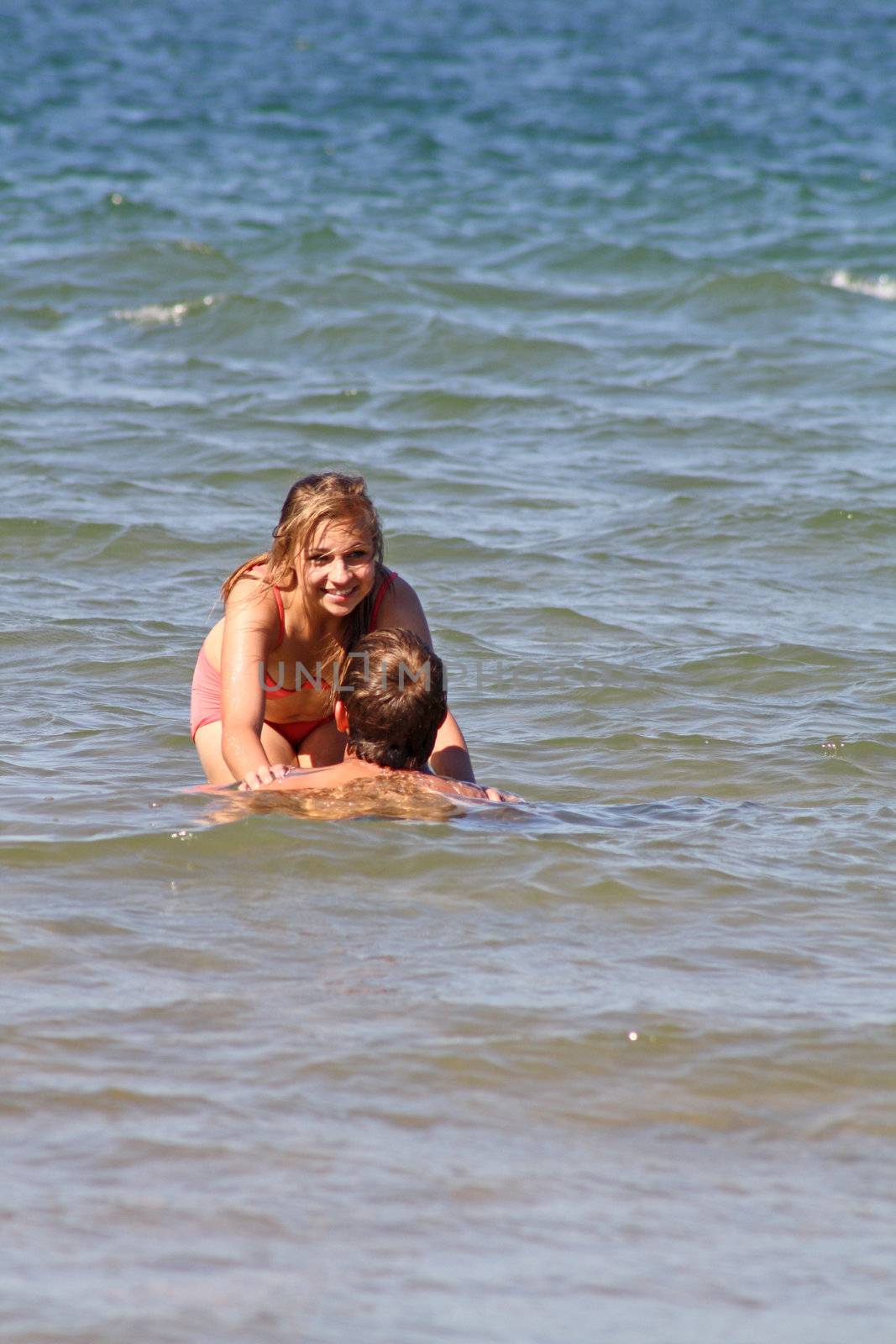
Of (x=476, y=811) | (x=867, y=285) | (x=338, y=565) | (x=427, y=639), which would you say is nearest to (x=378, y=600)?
(x=427, y=639)

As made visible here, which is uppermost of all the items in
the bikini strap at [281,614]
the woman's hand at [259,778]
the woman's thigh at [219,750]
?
the bikini strap at [281,614]

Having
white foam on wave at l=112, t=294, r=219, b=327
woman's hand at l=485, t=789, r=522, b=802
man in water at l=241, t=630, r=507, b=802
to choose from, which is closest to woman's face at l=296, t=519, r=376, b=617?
man in water at l=241, t=630, r=507, b=802

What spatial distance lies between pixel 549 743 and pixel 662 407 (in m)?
5.88

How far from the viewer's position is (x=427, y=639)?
5598 mm

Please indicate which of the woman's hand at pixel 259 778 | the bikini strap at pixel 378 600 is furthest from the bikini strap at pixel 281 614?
the woman's hand at pixel 259 778

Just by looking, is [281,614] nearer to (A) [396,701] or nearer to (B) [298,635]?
(B) [298,635]

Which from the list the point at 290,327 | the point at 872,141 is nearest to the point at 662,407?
the point at 290,327

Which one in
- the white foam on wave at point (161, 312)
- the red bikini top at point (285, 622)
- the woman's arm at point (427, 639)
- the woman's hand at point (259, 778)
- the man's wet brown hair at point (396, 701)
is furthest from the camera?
the white foam on wave at point (161, 312)

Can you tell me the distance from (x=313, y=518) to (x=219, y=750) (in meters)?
0.91

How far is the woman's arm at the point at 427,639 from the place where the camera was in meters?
5.52

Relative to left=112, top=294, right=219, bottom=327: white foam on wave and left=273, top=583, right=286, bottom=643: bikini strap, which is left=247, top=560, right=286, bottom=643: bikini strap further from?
left=112, top=294, right=219, bottom=327: white foam on wave

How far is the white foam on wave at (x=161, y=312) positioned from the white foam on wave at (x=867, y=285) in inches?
232

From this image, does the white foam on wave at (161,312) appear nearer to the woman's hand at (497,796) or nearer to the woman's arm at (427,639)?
the woman's arm at (427,639)

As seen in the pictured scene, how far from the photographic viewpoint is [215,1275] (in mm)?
2861
